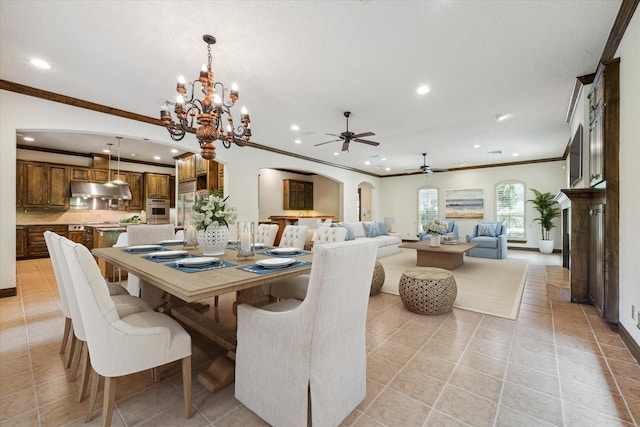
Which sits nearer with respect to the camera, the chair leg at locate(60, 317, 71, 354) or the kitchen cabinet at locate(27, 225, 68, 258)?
the chair leg at locate(60, 317, 71, 354)

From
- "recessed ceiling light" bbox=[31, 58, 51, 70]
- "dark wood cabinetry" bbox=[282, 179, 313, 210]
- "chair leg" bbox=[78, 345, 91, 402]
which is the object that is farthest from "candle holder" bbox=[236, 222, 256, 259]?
"dark wood cabinetry" bbox=[282, 179, 313, 210]

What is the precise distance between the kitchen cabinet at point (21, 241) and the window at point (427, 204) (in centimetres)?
1171

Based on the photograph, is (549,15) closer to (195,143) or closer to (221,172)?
(195,143)

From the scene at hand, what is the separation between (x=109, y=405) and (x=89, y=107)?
4.39 m

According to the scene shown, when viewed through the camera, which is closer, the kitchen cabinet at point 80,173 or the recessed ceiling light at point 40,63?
the recessed ceiling light at point 40,63

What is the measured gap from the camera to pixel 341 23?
228 centimetres

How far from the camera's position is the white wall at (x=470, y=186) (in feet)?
25.7

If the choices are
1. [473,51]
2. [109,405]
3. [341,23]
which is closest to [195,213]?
[109,405]

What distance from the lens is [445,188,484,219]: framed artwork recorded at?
29.6ft

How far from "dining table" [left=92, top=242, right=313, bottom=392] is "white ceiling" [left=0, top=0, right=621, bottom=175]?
6.49ft

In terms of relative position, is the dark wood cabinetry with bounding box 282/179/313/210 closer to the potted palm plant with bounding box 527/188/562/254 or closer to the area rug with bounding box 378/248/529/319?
the area rug with bounding box 378/248/529/319

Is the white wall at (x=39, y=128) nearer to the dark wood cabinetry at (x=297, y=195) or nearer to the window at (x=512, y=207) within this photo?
the dark wood cabinetry at (x=297, y=195)

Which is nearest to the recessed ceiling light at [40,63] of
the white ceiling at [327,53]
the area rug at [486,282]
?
the white ceiling at [327,53]

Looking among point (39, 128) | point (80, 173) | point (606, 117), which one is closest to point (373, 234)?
point (606, 117)
